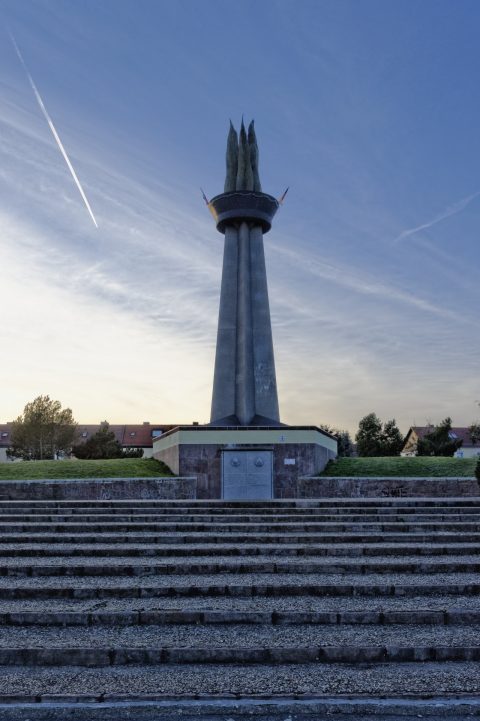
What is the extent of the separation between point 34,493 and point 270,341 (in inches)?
584

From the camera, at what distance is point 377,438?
56.9 metres

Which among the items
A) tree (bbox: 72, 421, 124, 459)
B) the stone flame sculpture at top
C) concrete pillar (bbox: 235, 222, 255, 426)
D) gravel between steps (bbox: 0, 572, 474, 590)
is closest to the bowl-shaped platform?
the stone flame sculpture at top

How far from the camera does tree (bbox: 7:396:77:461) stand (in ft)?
207

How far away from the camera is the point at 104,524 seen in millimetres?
13742

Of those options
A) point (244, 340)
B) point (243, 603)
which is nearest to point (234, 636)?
point (243, 603)

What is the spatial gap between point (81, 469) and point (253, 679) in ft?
69.7

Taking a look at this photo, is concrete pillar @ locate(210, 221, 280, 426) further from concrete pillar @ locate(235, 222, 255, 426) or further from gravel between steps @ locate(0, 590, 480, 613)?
gravel between steps @ locate(0, 590, 480, 613)

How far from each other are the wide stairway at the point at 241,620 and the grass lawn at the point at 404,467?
14.2 m

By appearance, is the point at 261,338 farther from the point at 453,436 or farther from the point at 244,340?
the point at 453,436

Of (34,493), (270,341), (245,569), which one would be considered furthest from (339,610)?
(270,341)

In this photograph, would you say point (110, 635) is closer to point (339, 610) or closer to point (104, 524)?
point (339, 610)

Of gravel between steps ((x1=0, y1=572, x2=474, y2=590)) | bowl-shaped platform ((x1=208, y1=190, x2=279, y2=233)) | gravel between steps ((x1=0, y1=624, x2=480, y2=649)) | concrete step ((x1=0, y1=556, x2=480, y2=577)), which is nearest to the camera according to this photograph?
gravel between steps ((x1=0, y1=624, x2=480, y2=649))

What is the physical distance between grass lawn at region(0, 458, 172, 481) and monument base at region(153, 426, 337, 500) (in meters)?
1.80

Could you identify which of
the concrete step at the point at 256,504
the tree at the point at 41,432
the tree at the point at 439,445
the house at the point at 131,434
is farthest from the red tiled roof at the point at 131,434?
the concrete step at the point at 256,504
